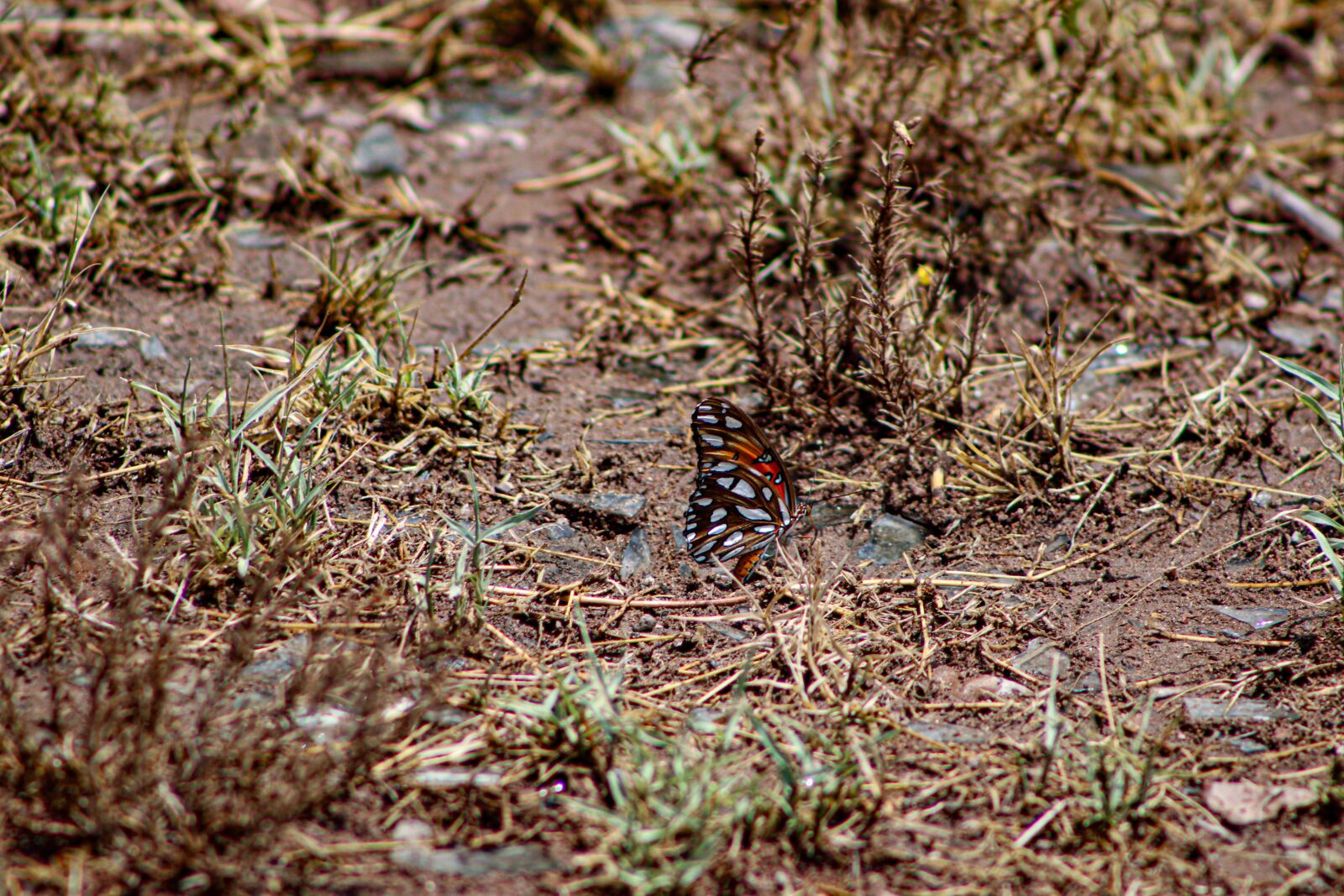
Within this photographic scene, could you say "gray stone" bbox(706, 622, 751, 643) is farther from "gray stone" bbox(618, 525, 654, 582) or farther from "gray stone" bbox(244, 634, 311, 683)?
"gray stone" bbox(244, 634, 311, 683)

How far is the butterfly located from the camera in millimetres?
3043

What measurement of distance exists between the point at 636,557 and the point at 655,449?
0.50 metres

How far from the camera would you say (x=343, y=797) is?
2205mm

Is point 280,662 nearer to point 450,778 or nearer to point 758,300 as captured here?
point 450,778

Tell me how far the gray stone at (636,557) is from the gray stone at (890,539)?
2.12ft

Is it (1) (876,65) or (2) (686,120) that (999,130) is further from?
(2) (686,120)

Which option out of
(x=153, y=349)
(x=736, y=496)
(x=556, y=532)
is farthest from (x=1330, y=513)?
(x=153, y=349)

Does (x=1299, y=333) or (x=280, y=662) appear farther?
(x=1299, y=333)

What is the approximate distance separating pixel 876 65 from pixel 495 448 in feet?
7.22

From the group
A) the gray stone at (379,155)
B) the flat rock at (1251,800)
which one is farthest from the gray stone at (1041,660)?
the gray stone at (379,155)

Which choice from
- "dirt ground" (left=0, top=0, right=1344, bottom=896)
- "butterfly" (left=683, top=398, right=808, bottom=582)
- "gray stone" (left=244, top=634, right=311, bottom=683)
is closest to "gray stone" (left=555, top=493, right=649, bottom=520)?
"dirt ground" (left=0, top=0, right=1344, bottom=896)

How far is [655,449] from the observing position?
3451mm

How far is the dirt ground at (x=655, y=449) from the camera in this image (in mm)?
2193

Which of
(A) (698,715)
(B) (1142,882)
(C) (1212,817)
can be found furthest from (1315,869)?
(A) (698,715)
